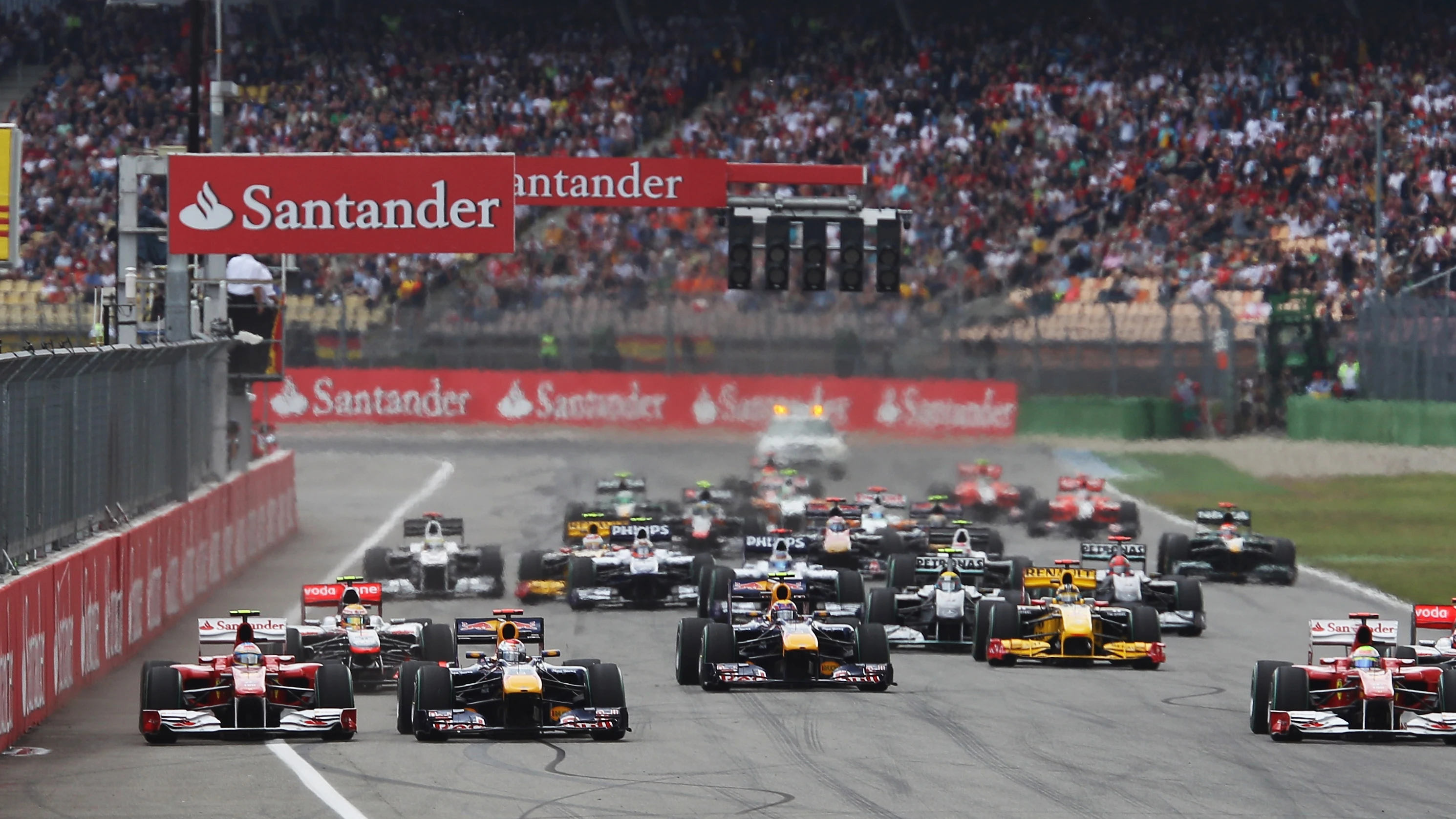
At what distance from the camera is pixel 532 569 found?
2322 centimetres

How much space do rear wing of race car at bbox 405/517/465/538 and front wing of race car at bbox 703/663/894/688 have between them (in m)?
8.02

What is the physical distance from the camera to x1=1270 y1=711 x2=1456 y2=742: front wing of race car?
45.5 ft

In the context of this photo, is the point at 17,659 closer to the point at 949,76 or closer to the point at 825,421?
the point at 825,421

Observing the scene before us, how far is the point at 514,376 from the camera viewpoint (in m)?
42.8

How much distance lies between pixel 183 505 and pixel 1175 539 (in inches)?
438

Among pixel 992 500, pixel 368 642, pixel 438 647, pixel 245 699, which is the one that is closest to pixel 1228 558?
pixel 992 500

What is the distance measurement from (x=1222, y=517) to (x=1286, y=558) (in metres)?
0.87

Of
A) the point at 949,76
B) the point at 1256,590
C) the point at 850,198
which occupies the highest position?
the point at 949,76

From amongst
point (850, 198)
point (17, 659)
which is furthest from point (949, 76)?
point (17, 659)

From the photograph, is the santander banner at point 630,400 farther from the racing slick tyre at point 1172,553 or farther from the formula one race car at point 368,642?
the formula one race car at point 368,642

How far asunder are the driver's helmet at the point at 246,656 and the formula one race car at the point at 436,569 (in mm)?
8493

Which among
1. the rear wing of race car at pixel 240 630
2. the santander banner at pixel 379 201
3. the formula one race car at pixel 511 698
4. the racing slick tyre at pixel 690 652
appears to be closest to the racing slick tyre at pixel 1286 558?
the santander banner at pixel 379 201

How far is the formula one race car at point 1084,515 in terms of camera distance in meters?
29.8

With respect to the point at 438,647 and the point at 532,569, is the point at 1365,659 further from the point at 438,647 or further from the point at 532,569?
the point at 532,569
